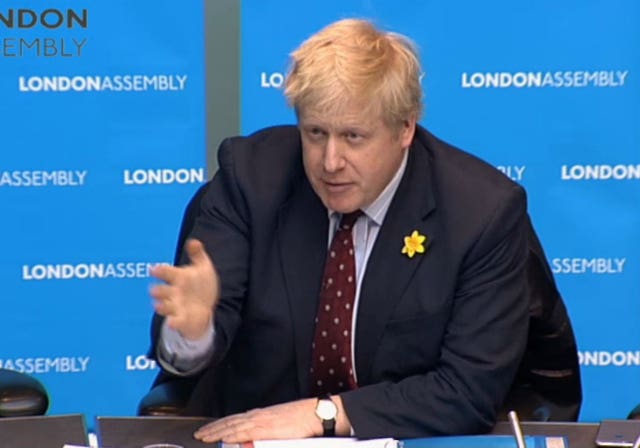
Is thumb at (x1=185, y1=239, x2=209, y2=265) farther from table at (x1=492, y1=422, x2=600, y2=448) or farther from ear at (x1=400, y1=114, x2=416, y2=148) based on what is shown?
table at (x1=492, y1=422, x2=600, y2=448)

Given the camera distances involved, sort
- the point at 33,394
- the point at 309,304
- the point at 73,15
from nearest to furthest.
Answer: the point at 33,394
the point at 309,304
the point at 73,15

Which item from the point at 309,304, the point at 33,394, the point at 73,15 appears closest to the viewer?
the point at 33,394

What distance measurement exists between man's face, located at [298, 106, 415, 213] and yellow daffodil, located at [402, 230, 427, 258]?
0.40 feet

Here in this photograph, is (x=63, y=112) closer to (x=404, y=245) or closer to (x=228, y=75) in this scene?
(x=228, y=75)

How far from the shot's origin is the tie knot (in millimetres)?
3066

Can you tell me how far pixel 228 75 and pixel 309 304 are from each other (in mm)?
1708

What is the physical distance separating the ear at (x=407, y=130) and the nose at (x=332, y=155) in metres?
0.17

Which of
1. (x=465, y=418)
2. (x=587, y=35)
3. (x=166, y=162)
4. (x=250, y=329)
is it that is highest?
(x=587, y=35)

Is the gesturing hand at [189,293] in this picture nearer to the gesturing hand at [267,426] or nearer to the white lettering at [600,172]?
the gesturing hand at [267,426]

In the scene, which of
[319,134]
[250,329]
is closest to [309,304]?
[250,329]

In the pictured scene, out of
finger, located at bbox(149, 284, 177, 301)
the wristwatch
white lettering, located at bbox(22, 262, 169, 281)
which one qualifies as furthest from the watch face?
white lettering, located at bbox(22, 262, 169, 281)

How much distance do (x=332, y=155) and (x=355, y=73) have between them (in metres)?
0.18

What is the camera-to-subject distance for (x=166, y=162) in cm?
460

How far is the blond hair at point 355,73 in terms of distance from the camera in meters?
2.86
